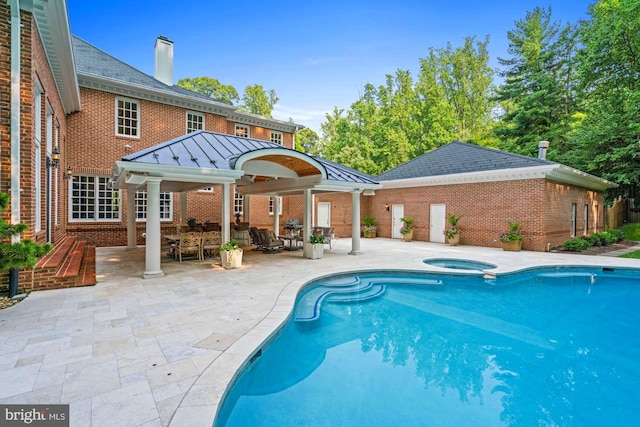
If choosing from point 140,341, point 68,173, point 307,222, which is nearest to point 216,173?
point 307,222

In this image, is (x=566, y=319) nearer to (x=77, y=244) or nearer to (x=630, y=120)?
(x=77, y=244)

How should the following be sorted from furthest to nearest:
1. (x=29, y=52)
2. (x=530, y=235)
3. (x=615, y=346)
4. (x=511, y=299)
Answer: (x=530, y=235) → (x=511, y=299) → (x=29, y=52) → (x=615, y=346)

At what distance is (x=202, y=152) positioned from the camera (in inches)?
346

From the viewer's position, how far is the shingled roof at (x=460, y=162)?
13781 millimetres

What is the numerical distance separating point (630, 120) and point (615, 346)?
55.2ft

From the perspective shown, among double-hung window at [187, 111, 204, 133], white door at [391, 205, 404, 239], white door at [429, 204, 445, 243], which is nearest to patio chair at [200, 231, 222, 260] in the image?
double-hung window at [187, 111, 204, 133]

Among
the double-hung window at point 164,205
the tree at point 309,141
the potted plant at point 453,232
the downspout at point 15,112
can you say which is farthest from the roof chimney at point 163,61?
the tree at point 309,141

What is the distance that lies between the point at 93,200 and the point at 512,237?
1746 centimetres

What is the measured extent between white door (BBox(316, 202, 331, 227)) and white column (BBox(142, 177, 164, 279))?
12.5 meters

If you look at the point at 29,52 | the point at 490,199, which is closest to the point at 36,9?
the point at 29,52

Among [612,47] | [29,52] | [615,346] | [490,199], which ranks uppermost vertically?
[612,47]

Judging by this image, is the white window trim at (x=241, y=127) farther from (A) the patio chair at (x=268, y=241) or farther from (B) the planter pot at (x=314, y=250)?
(B) the planter pot at (x=314, y=250)

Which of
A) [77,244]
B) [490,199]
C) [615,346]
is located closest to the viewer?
[615,346]

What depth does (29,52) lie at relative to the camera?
19.1ft
